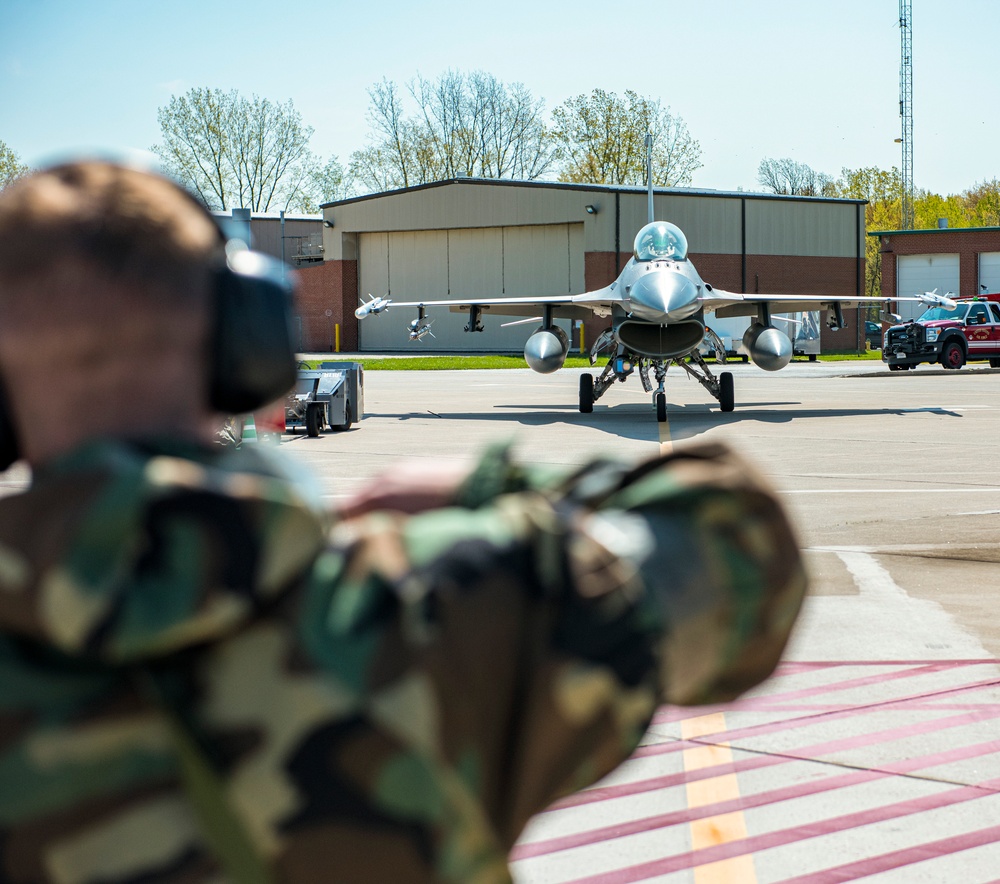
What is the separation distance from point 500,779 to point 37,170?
698 millimetres

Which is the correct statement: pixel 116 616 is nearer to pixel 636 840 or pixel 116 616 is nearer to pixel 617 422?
pixel 636 840

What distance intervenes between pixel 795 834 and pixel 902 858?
1.15ft

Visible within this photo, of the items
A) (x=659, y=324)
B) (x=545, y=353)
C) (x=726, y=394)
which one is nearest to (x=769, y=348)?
(x=726, y=394)

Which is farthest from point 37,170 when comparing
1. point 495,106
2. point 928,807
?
point 495,106

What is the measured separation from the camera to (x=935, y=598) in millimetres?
7336

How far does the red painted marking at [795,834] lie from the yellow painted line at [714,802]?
0.04 metres

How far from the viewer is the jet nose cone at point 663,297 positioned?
18828mm

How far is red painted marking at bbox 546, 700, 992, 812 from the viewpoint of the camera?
14.1 feet

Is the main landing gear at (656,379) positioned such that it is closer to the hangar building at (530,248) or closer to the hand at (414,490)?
the hand at (414,490)

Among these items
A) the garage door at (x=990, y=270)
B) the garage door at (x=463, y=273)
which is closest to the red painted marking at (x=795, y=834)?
the garage door at (x=463, y=273)

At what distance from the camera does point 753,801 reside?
423 centimetres

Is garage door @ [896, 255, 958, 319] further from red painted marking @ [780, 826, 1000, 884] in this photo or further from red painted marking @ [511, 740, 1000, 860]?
red painted marking @ [780, 826, 1000, 884]

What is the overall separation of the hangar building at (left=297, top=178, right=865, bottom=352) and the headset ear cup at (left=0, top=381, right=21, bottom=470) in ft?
197

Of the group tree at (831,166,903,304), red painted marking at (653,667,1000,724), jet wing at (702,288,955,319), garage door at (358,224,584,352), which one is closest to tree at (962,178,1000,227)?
tree at (831,166,903,304)
